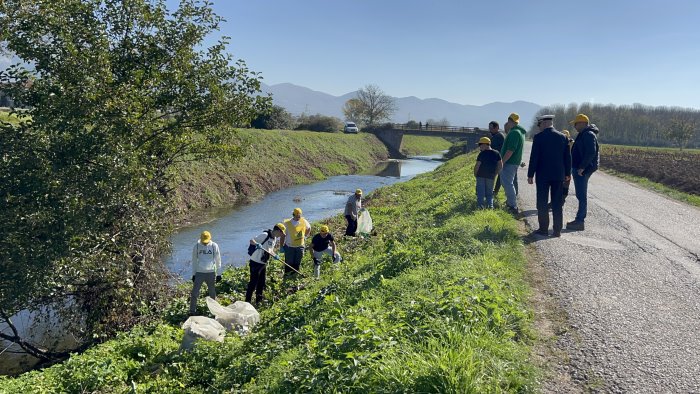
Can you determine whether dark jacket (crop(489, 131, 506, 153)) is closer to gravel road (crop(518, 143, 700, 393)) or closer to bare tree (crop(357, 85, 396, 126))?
gravel road (crop(518, 143, 700, 393))

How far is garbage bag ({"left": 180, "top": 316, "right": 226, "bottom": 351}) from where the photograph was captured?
848 centimetres

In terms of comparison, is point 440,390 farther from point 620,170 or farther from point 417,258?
point 620,170

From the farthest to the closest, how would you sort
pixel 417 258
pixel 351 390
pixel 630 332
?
1. pixel 417 258
2. pixel 630 332
3. pixel 351 390

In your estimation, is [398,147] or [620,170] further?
[398,147]

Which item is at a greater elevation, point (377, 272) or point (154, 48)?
point (154, 48)

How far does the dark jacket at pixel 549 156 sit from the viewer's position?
9.67m

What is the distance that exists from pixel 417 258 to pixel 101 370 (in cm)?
614

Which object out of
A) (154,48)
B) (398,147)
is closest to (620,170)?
(154,48)

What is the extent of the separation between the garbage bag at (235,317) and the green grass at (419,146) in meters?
73.0

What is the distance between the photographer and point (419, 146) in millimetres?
92625

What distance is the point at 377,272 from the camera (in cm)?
899

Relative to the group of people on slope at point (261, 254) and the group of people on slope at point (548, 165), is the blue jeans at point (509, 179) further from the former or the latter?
the group of people on slope at point (261, 254)

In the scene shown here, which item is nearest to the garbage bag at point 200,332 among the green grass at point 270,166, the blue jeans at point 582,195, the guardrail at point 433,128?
the green grass at point 270,166

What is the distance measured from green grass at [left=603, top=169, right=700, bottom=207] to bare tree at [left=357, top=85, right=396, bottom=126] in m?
76.9
